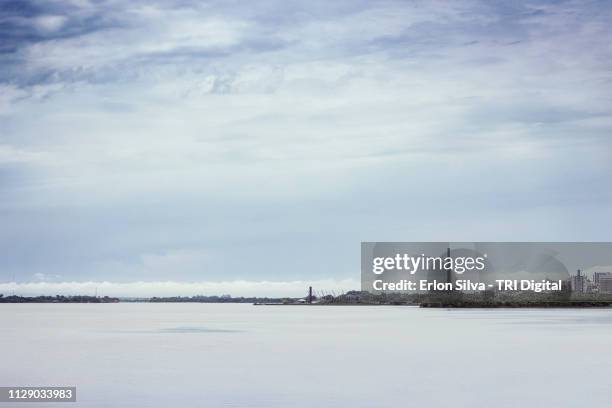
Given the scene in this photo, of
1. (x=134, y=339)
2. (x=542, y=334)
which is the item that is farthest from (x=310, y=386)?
(x=542, y=334)

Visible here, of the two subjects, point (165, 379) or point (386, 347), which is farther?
point (386, 347)

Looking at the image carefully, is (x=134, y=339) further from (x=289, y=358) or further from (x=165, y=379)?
(x=165, y=379)

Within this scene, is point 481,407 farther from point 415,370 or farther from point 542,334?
point 542,334

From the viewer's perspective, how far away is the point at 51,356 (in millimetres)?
52062

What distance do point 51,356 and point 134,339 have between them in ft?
66.0

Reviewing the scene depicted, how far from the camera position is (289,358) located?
51.7 m

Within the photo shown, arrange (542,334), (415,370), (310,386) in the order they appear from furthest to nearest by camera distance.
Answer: (542,334)
(415,370)
(310,386)

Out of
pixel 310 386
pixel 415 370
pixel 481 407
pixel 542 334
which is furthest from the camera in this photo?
pixel 542 334

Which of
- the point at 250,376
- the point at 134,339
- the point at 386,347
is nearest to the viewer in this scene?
the point at 250,376

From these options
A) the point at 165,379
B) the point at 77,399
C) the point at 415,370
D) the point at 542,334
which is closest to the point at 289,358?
the point at 415,370

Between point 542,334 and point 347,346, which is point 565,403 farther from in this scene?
point 542,334

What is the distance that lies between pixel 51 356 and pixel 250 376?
55.2 feet

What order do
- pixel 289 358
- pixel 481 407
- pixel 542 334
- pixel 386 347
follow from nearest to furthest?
pixel 481 407 < pixel 289 358 < pixel 386 347 < pixel 542 334

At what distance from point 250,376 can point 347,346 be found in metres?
22.2
